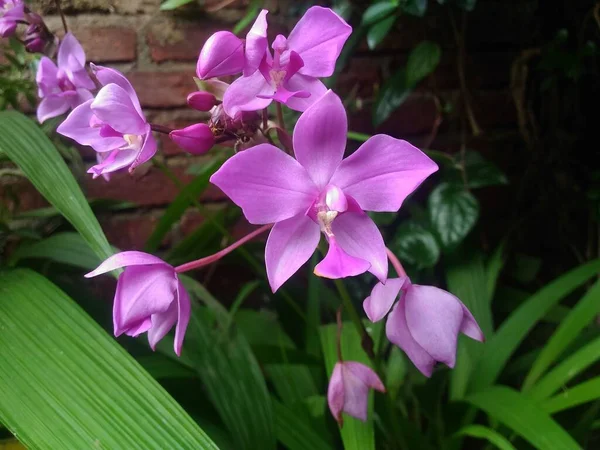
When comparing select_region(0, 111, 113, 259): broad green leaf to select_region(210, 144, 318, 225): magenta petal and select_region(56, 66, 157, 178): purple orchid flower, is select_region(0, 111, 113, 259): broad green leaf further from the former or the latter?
select_region(210, 144, 318, 225): magenta petal

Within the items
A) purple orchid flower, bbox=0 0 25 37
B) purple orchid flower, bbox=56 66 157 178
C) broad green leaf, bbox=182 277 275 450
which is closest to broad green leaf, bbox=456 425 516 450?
broad green leaf, bbox=182 277 275 450

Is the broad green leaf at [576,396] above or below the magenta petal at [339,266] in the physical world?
below

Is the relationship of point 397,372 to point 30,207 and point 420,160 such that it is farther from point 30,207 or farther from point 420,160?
point 30,207

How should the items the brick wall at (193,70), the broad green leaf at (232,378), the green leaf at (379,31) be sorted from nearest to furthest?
the broad green leaf at (232,378), the green leaf at (379,31), the brick wall at (193,70)

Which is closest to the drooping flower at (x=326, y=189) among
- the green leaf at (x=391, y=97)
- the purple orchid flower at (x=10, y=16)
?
the purple orchid flower at (x=10, y=16)

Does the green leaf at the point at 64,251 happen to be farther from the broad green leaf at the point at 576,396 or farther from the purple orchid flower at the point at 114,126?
the broad green leaf at the point at 576,396

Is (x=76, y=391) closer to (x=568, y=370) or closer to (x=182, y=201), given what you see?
(x=182, y=201)
